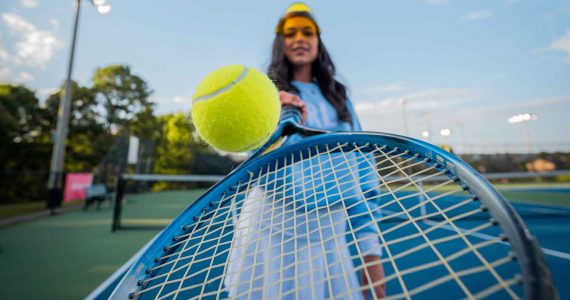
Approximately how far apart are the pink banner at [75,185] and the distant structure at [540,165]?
24.3 m

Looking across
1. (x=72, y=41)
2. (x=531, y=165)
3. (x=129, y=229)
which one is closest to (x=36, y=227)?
(x=129, y=229)

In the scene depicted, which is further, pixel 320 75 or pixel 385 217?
pixel 320 75

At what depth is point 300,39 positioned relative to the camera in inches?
54.6

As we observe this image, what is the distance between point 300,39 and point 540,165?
84.1ft

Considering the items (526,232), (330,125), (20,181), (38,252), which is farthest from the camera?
(20,181)

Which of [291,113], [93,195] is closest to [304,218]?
[291,113]

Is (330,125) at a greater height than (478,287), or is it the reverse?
(330,125)

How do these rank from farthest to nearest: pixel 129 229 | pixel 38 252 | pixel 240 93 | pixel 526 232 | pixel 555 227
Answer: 1. pixel 129 229
2. pixel 555 227
3. pixel 38 252
4. pixel 240 93
5. pixel 526 232

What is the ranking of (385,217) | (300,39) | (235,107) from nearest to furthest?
1. (385,217)
2. (235,107)
3. (300,39)

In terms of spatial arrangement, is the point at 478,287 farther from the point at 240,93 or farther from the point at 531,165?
the point at 531,165

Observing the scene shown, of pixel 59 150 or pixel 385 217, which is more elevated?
pixel 59 150

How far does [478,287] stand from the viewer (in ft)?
5.65

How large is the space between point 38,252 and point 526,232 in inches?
157

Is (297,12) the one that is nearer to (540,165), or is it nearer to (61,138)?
(61,138)
